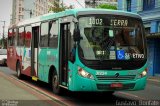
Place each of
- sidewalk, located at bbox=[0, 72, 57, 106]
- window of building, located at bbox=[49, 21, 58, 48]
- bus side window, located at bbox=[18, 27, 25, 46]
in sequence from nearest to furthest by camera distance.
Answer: sidewalk, located at bbox=[0, 72, 57, 106] < window of building, located at bbox=[49, 21, 58, 48] < bus side window, located at bbox=[18, 27, 25, 46]

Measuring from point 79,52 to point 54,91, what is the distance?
3146 millimetres

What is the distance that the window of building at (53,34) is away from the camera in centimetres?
1625

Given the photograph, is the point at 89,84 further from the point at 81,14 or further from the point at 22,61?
the point at 22,61

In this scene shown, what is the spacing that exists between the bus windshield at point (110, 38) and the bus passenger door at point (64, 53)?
138cm

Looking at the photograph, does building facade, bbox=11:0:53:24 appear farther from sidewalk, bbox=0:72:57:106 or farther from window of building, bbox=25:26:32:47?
sidewalk, bbox=0:72:57:106

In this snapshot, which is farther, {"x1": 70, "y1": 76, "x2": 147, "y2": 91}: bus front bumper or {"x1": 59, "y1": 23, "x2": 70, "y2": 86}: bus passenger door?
{"x1": 59, "y1": 23, "x2": 70, "y2": 86}: bus passenger door

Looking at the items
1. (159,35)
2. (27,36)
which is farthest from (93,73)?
(159,35)

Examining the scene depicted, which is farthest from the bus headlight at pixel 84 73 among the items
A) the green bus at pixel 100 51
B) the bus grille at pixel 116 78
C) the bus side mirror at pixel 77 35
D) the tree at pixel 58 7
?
the tree at pixel 58 7

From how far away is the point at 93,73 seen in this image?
13.4 metres

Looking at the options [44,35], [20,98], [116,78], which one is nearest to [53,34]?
[44,35]

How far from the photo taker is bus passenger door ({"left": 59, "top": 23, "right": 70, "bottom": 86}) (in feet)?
49.4

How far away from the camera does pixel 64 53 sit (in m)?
15.4

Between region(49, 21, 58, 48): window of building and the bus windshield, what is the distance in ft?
8.18

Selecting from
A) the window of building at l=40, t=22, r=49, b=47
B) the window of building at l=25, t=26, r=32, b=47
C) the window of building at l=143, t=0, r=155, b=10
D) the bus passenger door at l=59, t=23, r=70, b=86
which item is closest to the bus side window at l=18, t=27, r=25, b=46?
the window of building at l=25, t=26, r=32, b=47
